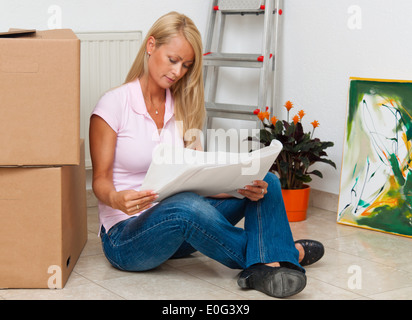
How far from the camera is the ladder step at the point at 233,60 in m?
2.87

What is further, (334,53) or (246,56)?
(246,56)

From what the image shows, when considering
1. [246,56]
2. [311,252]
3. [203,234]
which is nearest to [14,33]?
[203,234]

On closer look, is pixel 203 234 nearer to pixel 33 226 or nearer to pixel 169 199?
pixel 169 199

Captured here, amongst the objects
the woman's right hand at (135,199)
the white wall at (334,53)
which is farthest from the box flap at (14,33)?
the white wall at (334,53)

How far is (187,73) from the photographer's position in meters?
1.85

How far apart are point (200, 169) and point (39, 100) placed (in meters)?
0.46

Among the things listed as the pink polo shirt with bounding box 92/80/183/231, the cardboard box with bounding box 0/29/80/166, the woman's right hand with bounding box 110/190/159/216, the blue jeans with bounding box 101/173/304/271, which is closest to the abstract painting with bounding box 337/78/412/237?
the blue jeans with bounding box 101/173/304/271

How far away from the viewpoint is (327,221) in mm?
2611

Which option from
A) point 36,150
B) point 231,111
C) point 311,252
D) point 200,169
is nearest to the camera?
point 200,169

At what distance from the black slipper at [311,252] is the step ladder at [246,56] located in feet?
3.47

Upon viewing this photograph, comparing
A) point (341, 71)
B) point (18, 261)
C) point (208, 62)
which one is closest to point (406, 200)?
point (341, 71)

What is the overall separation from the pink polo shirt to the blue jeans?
0.33 feet

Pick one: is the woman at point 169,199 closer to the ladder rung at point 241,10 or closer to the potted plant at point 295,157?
the potted plant at point 295,157

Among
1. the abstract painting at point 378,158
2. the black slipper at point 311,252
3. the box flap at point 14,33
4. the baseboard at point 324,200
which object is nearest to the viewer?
the box flap at point 14,33
